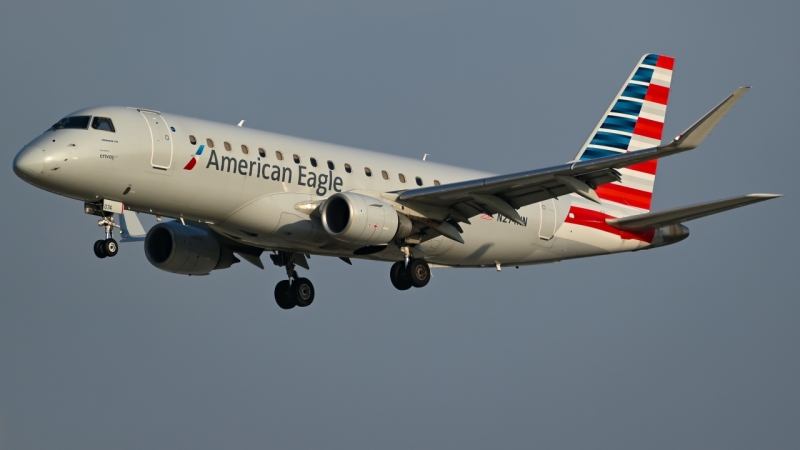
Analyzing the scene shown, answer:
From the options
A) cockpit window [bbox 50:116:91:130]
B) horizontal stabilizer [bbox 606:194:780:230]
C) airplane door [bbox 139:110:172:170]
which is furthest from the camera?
horizontal stabilizer [bbox 606:194:780:230]

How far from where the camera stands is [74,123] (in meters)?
37.5

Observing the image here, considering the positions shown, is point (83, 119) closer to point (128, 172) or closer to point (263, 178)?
point (128, 172)

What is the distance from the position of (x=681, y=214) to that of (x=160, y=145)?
16.5 metres

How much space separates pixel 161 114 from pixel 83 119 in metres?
2.38

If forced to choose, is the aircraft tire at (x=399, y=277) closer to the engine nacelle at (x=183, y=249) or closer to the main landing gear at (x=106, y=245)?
the engine nacelle at (x=183, y=249)

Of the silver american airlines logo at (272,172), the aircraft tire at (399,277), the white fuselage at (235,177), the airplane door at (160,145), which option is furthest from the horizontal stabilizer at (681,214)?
the airplane door at (160,145)

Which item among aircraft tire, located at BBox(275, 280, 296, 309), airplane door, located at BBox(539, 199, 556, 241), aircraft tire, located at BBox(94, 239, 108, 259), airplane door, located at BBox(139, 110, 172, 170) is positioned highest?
airplane door, located at BBox(539, 199, 556, 241)

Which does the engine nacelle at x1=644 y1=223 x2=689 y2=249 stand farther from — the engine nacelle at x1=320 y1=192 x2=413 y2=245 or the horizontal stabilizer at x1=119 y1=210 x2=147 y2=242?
the horizontal stabilizer at x1=119 y1=210 x2=147 y2=242

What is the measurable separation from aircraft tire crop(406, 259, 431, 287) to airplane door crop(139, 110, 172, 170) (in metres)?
8.62

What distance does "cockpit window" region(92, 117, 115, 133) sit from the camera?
1471 inches

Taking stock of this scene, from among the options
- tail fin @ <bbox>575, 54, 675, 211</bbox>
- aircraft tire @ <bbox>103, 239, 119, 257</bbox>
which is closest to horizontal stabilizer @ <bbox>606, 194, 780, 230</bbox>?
tail fin @ <bbox>575, 54, 675, 211</bbox>

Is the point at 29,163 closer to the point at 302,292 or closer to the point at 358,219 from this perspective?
the point at 358,219

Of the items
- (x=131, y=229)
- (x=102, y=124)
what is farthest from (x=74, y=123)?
(x=131, y=229)

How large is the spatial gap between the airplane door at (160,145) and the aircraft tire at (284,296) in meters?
9.35
